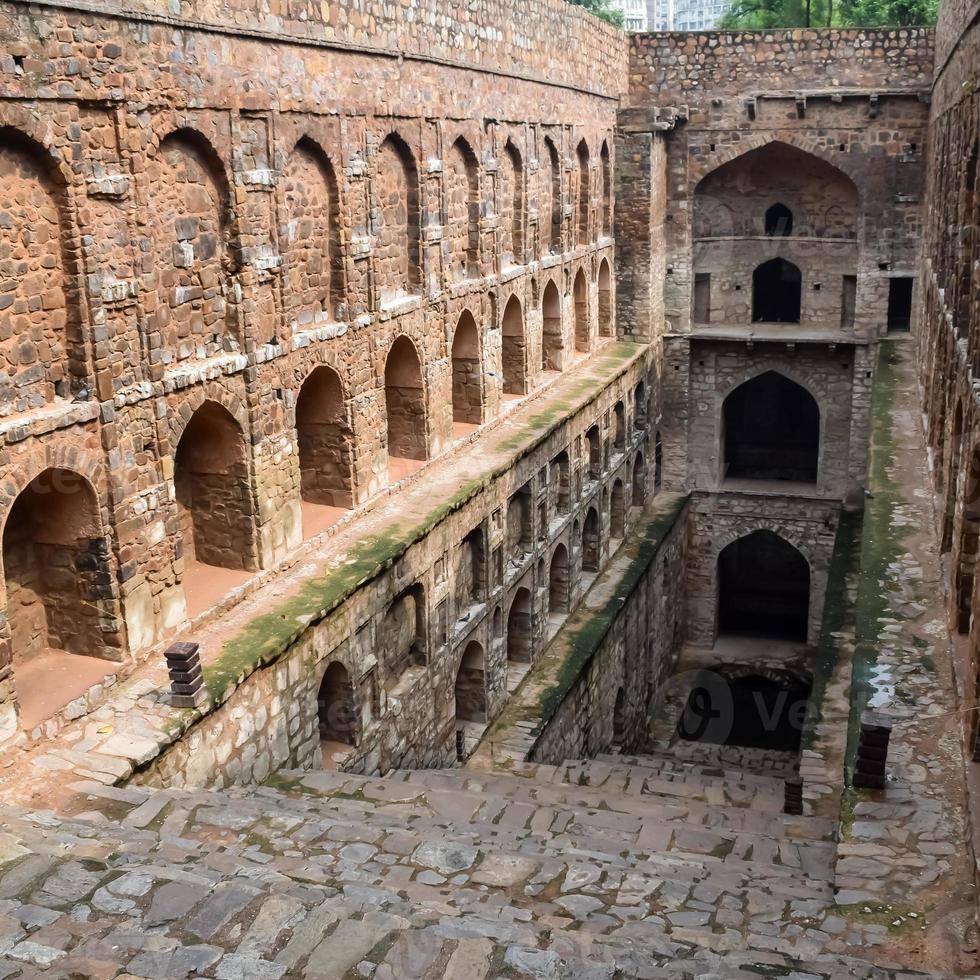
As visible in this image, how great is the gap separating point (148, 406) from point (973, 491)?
18.8 feet

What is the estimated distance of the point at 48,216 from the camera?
7.43 meters

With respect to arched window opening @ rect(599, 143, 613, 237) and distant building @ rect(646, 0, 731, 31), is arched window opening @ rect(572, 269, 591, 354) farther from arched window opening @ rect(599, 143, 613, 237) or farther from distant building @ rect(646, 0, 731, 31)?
distant building @ rect(646, 0, 731, 31)

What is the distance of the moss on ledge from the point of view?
325 inches

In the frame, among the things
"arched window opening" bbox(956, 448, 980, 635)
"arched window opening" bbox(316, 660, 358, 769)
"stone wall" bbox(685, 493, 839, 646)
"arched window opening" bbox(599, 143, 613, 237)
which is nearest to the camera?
"arched window opening" bbox(956, 448, 980, 635)

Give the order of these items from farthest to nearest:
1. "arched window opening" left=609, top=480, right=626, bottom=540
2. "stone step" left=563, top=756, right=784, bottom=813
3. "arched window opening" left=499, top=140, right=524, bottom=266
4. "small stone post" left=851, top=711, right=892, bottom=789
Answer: "arched window opening" left=609, top=480, right=626, bottom=540 < "arched window opening" left=499, top=140, right=524, bottom=266 < "stone step" left=563, top=756, right=784, bottom=813 < "small stone post" left=851, top=711, right=892, bottom=789

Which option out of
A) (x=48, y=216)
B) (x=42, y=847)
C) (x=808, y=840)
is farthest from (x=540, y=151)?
(x=42, y=847)

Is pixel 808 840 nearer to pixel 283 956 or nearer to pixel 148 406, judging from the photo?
pixel 283 956

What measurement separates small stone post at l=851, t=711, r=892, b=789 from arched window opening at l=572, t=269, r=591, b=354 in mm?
12434

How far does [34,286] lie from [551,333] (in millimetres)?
10921

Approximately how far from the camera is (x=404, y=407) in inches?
506

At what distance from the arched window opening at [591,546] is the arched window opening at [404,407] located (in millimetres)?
5512

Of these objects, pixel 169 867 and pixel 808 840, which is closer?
pixel 169 867

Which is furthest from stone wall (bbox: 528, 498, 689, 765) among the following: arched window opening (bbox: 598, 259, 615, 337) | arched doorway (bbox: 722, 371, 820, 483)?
arched window opening (bbox: 598, 259, 615, 337)

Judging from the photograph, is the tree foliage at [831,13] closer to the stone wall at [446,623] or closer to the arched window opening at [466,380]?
the stone wall at [446,623]
